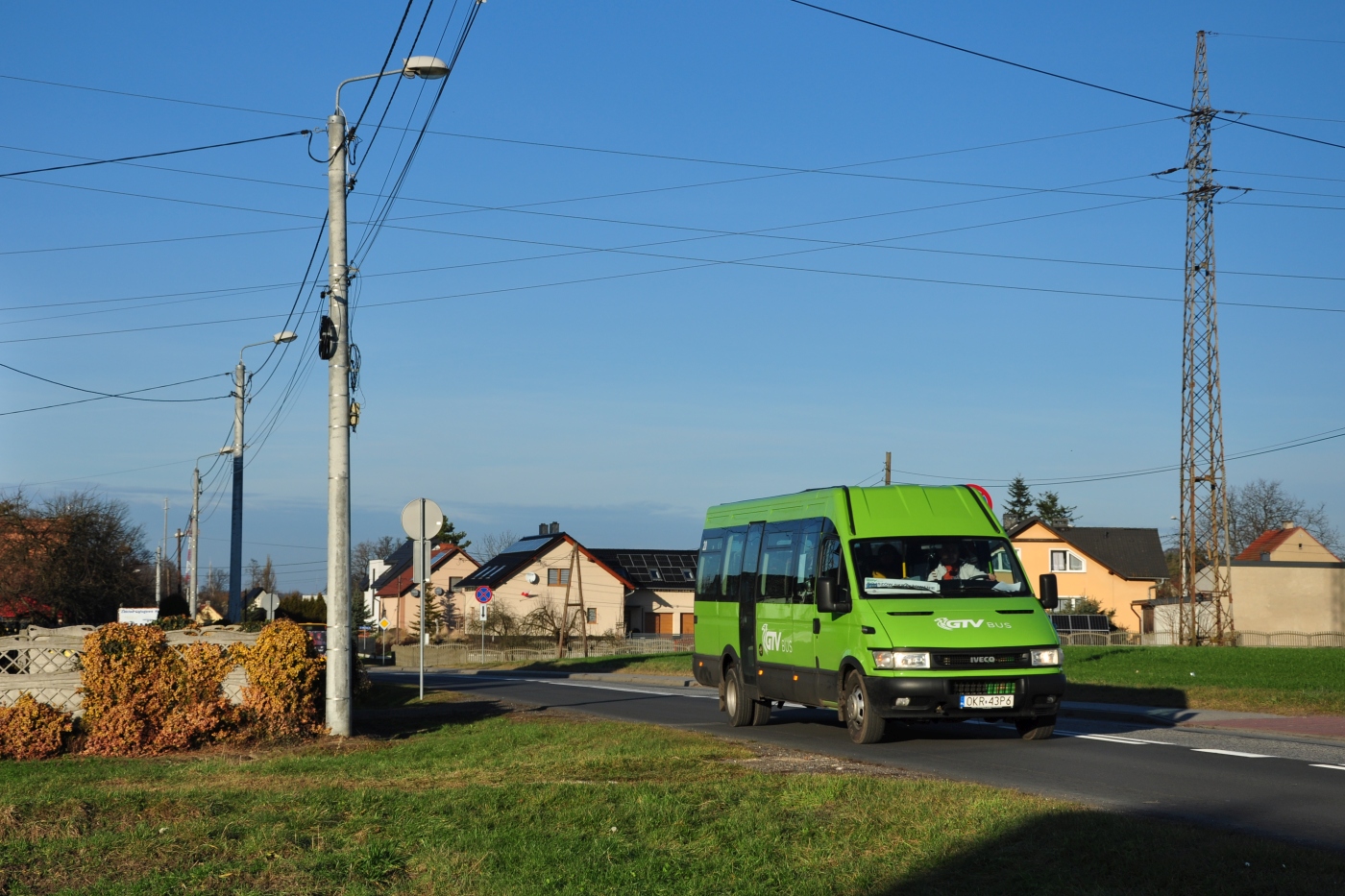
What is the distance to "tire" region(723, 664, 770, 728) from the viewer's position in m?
17.4

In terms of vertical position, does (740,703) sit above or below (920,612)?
below

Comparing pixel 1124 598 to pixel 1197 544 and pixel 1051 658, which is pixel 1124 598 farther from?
pixel 1051 658

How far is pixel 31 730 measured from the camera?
13719mm

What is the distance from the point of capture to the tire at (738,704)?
17438mm

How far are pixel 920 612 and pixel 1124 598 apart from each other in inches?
2921

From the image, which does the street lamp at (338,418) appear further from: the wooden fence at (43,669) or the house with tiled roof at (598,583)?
the house with tiled roof at (598,583)

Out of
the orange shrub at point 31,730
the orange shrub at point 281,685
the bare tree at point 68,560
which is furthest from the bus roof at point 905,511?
the bare tree at point 68,560

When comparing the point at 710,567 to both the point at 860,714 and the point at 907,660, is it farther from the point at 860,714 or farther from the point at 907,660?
the point at 907,660

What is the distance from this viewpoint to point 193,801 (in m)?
9.27

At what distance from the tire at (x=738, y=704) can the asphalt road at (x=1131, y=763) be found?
237mm

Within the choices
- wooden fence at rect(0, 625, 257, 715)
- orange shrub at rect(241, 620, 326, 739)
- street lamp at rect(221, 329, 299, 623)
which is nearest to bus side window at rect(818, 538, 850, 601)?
orange shrub at rect(241, 620, 326, 739)

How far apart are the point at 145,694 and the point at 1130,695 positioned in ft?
51.3

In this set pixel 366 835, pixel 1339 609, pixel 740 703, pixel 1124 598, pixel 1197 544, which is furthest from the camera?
pixel 1124 598

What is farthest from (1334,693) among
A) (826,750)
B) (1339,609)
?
(1339,609)
